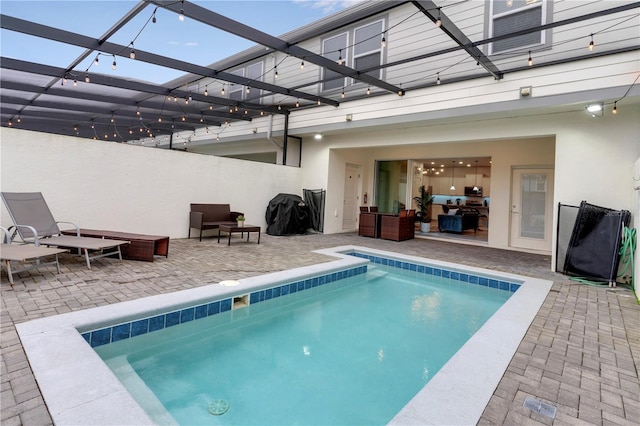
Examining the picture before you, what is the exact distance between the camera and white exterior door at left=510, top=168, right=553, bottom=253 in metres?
7.78

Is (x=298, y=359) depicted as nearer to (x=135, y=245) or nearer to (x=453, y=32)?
(x=135, y=245)

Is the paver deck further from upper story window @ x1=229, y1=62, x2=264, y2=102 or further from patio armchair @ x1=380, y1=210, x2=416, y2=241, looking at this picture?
upper story window @ x1=229, y1=62, x2=264, y2=102

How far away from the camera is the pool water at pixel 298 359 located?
2078 millimetres

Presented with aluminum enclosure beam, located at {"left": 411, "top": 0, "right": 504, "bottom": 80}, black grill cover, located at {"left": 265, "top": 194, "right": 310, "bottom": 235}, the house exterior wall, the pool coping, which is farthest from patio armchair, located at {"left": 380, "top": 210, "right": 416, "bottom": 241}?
the pool coping

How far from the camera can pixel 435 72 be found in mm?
6578

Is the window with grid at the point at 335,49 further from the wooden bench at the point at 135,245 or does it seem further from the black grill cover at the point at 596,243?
the black grill cover at the point at 596,243

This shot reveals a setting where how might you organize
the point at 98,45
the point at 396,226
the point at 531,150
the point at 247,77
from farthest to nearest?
the point at 247,77 < the point at 396,226 < the point at 531,150 < the point at 98,45

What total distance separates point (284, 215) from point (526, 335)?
6756 millimetres

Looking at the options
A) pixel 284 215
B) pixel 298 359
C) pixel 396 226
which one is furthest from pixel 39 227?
pixel 396 226

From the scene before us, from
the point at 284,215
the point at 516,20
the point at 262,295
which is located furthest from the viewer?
the point at 284,215

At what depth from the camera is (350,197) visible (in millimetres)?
10836

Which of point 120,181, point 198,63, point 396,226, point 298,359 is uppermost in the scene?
point 198,63

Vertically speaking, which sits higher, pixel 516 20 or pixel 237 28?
pixel 516 20

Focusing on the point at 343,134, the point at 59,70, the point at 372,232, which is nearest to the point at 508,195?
the point at 372,232
